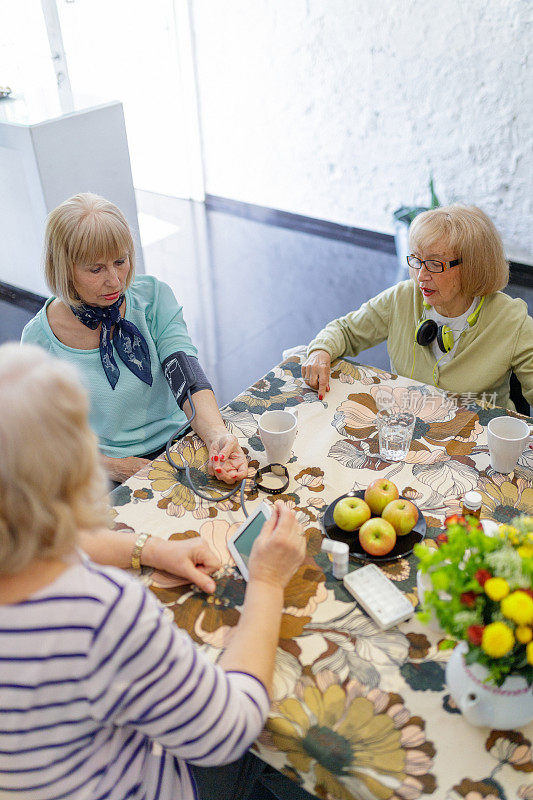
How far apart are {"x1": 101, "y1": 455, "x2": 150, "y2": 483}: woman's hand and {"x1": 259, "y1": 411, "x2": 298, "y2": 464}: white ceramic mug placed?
1.60 feet

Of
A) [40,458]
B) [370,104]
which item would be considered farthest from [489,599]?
[370,104]

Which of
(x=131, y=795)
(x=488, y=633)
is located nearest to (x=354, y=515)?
(x=488, y=633)

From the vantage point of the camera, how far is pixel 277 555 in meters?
1.13

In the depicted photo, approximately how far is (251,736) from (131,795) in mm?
210

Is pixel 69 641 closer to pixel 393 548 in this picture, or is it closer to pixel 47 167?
pixel 393 548

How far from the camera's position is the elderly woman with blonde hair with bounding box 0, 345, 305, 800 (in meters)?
0.76

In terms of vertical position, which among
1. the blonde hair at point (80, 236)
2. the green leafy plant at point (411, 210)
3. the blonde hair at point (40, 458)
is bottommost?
the green leafy plant at point (411, 210)

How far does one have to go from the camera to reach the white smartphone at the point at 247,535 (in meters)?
1.25

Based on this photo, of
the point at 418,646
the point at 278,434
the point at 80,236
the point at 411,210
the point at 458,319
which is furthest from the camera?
the point at 411,210

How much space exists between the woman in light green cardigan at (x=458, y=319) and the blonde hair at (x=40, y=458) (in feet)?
3.30

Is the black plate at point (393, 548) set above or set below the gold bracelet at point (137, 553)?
below

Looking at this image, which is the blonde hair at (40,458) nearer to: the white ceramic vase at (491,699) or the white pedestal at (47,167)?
the white ceramic vase at (491,699)

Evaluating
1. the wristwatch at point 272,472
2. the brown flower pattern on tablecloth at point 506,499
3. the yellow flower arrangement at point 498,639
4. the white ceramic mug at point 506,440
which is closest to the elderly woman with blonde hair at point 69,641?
the yellow flower arrangement at point 498,639

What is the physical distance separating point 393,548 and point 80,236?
1.08m
